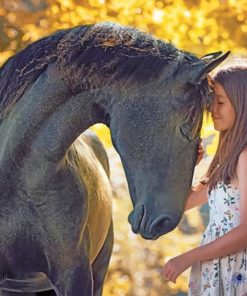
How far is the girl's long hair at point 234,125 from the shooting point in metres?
1.74

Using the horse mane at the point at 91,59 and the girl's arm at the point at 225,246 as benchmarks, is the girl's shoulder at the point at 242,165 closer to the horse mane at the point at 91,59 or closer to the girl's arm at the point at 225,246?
the girl's arm at the point at 225,246

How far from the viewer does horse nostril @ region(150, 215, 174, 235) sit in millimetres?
1355

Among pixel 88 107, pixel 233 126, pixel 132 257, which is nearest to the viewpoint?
pixel 88 107

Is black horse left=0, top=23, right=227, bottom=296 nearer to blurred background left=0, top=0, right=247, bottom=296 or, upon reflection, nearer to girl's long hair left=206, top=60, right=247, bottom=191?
girl's long hair left=206, top=60, right=247, bottom=191

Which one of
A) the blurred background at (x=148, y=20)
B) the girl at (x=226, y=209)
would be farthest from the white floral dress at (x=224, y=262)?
the blurred background at (x=148, y=20)

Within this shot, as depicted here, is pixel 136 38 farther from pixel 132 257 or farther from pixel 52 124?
pixel 132 257

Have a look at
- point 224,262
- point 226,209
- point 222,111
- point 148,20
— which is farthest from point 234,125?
point 148,20

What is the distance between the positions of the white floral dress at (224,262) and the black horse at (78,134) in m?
0.30

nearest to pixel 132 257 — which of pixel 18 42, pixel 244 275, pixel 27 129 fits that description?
pixel 18 42

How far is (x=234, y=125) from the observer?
5.84 feet

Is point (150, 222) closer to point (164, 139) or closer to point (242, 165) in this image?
point (164, 139)

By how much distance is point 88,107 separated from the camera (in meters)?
1.48

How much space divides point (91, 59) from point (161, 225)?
1.11 feet

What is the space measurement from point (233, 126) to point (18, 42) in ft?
5.87
